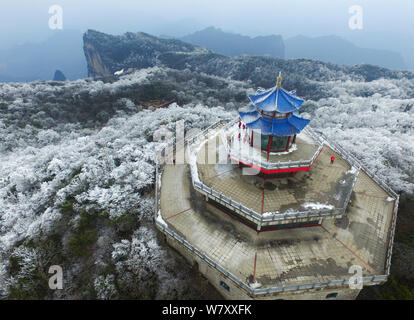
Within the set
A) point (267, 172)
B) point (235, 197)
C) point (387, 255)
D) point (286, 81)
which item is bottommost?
point (387, 255)

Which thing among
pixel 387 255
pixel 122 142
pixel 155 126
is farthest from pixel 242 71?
pixel 387 255

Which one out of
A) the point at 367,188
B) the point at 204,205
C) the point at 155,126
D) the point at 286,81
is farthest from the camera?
the point at 286,81

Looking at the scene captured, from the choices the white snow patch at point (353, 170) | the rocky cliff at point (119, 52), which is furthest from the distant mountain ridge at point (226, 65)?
the white snow patch at point (353, 170)

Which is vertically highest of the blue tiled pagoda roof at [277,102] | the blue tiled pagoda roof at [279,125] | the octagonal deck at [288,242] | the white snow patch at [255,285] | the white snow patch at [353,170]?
the blue tiled pagoda roof at [277,102]

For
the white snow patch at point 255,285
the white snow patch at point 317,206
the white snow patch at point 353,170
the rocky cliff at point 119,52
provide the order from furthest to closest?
the rocky cliff at point 119,52 < the white snow patch at point 353,170 < the white snow patch at point 317,206 < the white snow patch at point 255,285

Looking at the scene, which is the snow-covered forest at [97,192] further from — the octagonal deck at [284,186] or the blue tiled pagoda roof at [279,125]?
the blue tiled pagoda roof at [279,125]

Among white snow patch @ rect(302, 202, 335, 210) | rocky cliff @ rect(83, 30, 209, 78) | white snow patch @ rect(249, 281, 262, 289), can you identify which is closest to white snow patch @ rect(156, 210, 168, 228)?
white snow patch @ rect(249, 281, 262, 289)
